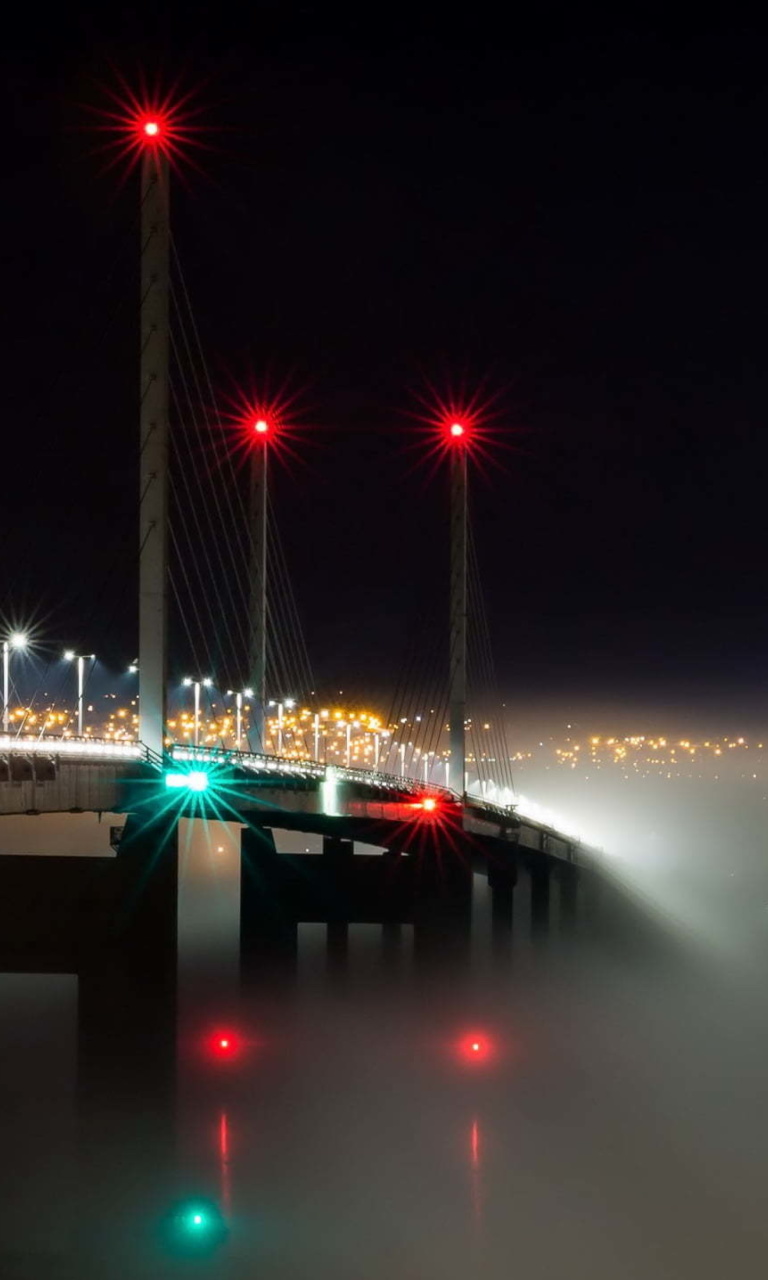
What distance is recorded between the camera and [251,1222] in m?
22.5

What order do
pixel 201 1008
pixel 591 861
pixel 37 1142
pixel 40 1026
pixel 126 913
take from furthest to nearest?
pixel 591 861
pixel 201 1008
pixel 40 1026
pixel 126 913
pixel 37 1142

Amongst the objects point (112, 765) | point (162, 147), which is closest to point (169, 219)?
point (162, 147)

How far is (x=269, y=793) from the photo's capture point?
38969 mm

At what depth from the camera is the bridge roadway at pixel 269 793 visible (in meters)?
27.1

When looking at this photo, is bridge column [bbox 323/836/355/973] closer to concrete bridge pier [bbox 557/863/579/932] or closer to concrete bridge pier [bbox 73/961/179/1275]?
concrete bridge pier [bbox 73/961/179/1275]

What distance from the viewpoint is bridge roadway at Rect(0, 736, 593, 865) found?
27109 millimetres

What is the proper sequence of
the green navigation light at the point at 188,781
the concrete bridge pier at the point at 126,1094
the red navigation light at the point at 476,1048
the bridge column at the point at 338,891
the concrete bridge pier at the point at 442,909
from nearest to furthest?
the concrete bridge pier at the point at 126,1094
the green navigation light at the point at 188,781
the red navigation light at the point at 476,1048
the concrete bridge pier at the point at 442,909
the bridge column at the point at 338,891

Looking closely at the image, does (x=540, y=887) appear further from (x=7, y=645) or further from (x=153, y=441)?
(x=153, y=441)

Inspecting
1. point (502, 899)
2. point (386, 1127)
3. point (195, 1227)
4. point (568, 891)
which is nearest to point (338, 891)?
point (502, 899)

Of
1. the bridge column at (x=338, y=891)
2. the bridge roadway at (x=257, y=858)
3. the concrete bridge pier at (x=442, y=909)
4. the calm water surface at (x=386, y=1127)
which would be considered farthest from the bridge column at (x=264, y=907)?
the concrete bridge pier at (x=442, y=909)

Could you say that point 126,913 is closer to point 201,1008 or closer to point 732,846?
point 201,1008

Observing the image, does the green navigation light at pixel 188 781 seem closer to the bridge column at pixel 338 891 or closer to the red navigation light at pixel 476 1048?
the red navigation light at pixel 476 1048

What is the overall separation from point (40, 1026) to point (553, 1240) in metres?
15.5

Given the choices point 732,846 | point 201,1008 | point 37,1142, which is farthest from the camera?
point 732,846
